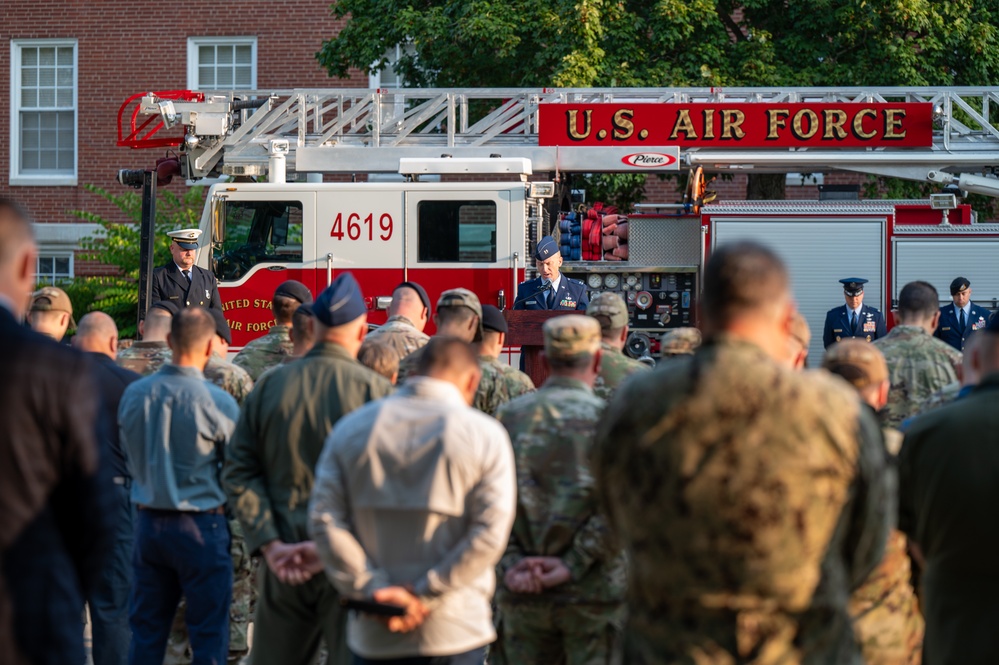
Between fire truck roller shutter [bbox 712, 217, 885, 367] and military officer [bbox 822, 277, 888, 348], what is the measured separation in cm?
30

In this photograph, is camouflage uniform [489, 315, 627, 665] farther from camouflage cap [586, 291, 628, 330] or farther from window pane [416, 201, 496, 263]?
window pane [416, 201, 496, 263]

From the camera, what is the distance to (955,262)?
11.9m

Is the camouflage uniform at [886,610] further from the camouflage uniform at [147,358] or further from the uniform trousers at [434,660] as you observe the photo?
the camouflage uniform at [147,358]

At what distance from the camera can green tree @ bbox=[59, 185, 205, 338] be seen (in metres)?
18.3

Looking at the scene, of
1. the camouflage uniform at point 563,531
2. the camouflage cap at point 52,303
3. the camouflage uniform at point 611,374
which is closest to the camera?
the camouflage uniform at point 563,531

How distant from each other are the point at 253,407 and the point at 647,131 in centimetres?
812

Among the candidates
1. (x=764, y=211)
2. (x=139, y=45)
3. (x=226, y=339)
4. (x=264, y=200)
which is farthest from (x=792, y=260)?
(x=139, y=45)

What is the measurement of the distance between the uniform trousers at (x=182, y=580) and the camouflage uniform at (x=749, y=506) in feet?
9.69

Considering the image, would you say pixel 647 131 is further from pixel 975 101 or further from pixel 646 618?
pixel 646 618

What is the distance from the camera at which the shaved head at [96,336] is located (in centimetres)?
650

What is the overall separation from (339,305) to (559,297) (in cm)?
589

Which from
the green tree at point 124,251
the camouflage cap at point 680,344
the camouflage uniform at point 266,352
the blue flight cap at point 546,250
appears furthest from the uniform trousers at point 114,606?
the green tree at point 124,251

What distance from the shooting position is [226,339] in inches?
304

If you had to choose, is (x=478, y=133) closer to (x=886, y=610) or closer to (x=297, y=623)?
(x=297, y=623)
